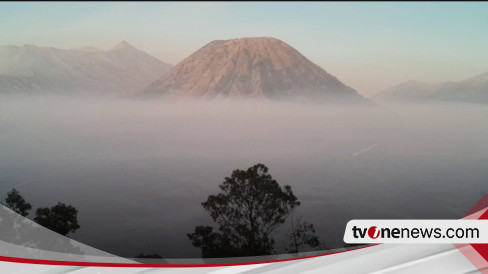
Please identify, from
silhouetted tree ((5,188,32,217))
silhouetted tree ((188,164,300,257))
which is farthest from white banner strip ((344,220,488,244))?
silhouetted tree ((5,188,32,217))

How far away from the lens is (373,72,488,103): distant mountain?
5.69ft

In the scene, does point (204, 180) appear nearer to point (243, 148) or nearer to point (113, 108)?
point (243, 148)

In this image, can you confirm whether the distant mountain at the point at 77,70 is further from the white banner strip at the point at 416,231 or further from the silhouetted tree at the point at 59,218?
the white banner strip at the point at 416,231

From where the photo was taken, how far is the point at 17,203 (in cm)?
143

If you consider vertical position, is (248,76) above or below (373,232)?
above

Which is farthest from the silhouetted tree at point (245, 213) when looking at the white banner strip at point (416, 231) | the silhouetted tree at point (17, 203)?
the silhouetted tree at point (17, 203)

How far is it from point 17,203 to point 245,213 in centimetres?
78

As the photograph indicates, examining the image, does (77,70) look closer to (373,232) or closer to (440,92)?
(373,232)

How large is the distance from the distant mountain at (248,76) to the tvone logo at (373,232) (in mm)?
512

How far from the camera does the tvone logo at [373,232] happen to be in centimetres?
161

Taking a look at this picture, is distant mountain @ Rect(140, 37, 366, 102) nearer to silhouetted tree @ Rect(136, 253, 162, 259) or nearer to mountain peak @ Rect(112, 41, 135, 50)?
mountain peak @ Rect(112, 41, 135, 50)

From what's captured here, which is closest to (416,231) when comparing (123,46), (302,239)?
(302,239)

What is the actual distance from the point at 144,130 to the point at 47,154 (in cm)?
33

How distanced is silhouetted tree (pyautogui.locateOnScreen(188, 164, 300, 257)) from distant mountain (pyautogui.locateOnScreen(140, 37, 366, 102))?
1.01 ft
